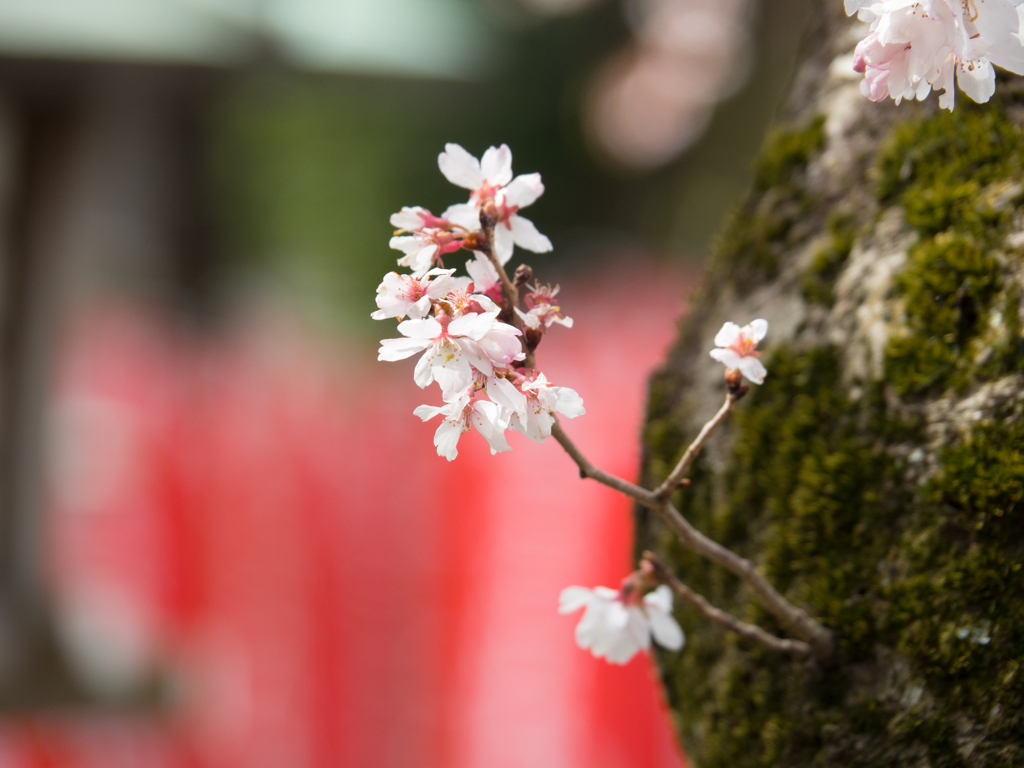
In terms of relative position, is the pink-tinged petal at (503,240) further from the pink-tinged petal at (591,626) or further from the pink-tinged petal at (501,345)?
the pink-tinged petal at (591,626)

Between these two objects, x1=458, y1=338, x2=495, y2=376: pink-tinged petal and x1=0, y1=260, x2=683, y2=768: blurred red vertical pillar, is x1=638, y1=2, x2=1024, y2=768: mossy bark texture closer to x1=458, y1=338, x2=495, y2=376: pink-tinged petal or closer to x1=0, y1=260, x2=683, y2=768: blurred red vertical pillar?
x1=458, y1=338, x2=495, y2=376: pink-tinged petal

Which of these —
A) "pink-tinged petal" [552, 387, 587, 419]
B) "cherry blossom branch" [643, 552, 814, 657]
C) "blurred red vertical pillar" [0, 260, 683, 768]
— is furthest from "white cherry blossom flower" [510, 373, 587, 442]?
"blurred red vertical pillar" [0, 260, 683, 768]

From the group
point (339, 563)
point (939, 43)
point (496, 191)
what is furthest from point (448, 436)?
point (339, 563)

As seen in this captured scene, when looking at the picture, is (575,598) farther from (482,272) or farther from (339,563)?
Result: (339,563)

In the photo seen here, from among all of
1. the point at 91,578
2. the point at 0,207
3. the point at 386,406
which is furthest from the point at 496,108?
the point at 91,578

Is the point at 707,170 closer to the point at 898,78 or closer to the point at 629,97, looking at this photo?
the point at 629,97
